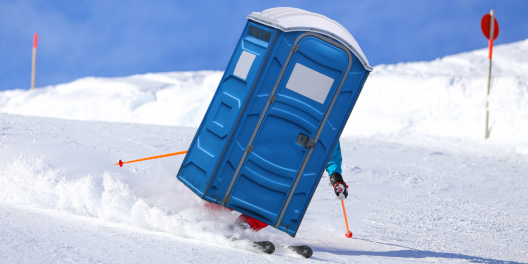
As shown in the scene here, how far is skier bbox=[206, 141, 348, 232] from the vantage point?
3.59 m

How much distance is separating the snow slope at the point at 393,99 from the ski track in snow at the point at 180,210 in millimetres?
5381

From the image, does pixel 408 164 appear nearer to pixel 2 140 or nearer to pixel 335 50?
pixel 335 50

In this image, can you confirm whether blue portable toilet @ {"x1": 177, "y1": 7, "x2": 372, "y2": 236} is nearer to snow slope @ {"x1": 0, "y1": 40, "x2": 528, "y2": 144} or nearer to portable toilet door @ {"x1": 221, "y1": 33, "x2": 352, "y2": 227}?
portable toilet door @ {"x1": 221, "y1": 33, "x2": 352, "y2": 227}

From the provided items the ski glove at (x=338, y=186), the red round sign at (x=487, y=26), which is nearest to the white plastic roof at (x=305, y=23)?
the ski glove at (x=338, y=186)

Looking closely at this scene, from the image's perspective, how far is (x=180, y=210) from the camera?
387 centimetres

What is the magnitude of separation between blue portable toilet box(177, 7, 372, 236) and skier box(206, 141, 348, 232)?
10 cm

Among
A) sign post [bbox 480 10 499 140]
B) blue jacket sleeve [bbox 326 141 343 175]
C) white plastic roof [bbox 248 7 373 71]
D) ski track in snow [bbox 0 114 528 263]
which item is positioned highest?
sign post [bbox 480 10 499 140]

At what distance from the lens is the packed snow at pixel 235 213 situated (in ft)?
9.68

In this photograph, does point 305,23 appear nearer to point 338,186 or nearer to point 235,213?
point 338,186

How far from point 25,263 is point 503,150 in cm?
1111

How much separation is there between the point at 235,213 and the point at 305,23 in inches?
67.9

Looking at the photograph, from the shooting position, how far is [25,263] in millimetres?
2262

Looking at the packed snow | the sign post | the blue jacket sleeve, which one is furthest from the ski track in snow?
the sign post

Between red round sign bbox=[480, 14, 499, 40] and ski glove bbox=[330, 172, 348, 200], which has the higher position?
red round sign bbox=[480, 14, 499, 40]
